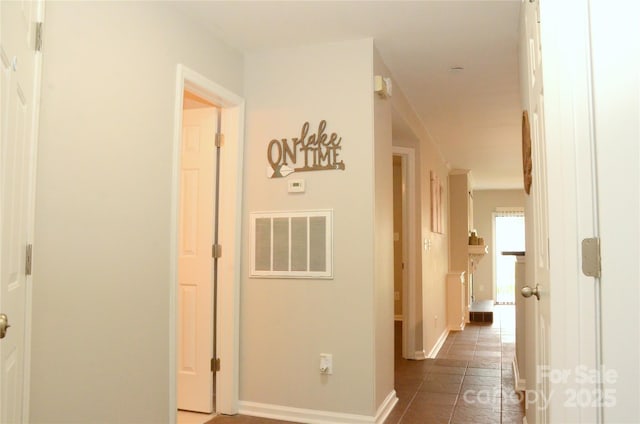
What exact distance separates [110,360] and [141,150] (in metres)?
0.99

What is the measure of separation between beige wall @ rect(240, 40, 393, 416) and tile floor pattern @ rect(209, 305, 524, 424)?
12.3 inches

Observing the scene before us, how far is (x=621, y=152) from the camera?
1.18 metres

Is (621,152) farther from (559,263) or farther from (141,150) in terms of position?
(141,150)

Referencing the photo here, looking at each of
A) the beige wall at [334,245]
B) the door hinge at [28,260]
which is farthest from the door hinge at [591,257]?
the beige wall at [334,245]

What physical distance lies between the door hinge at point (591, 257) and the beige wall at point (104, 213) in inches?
72.6

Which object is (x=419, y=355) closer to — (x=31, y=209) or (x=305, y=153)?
(x=305, y=153)

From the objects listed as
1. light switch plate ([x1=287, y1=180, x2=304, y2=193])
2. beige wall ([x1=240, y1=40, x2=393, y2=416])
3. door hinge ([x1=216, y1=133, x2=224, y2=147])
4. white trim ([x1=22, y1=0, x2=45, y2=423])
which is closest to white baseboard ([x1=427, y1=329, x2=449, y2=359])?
beige wall ([x1=240, y1=40, x2=393, y2=416])

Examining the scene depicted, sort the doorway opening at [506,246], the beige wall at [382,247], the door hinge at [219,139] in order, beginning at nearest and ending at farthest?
the beige wall at [382,247] < the door hinge at [219,139] < the doorway opening at [506,246]

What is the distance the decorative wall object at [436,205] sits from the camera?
20.5ft

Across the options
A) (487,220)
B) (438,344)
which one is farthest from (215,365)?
(487,220)

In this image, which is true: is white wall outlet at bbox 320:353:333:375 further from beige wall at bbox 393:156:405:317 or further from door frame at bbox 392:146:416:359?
beige wall at bbox 393:156:405:317

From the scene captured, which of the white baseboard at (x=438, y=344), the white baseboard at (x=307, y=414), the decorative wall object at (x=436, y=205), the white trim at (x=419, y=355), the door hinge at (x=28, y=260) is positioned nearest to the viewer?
the door hinge at (x=28, y=260)

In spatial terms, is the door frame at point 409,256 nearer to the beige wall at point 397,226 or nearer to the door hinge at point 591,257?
the beige wall at point 397,226

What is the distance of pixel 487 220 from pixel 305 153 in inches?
363
